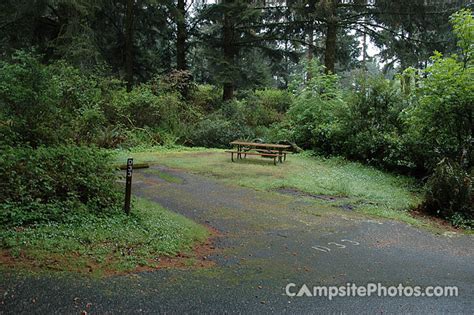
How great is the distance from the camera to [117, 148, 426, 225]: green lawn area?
25.7 feet

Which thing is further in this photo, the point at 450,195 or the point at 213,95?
the point at 213,95

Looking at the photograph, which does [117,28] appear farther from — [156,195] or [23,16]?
[156,195]

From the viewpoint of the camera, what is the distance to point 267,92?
22406 mm

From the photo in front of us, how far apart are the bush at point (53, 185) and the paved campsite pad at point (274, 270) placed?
137cm

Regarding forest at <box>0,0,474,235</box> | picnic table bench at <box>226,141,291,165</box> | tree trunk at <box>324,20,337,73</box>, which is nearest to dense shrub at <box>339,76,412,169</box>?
forest at <box>0,0,474,235</box>

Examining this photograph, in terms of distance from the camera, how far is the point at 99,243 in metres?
4.23

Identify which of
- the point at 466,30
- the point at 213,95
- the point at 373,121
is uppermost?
the point at 466,30

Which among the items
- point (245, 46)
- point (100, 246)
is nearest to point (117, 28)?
point (245, 46)

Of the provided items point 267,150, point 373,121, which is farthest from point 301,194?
point 373,121

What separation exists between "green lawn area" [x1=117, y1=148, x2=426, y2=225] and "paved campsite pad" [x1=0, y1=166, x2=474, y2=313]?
3.31ft

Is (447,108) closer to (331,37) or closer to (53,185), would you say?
(53,185)

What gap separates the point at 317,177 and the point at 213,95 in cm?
1379

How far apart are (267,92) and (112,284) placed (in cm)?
1994

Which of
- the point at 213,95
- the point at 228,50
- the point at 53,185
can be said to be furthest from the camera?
the point at 213,95
